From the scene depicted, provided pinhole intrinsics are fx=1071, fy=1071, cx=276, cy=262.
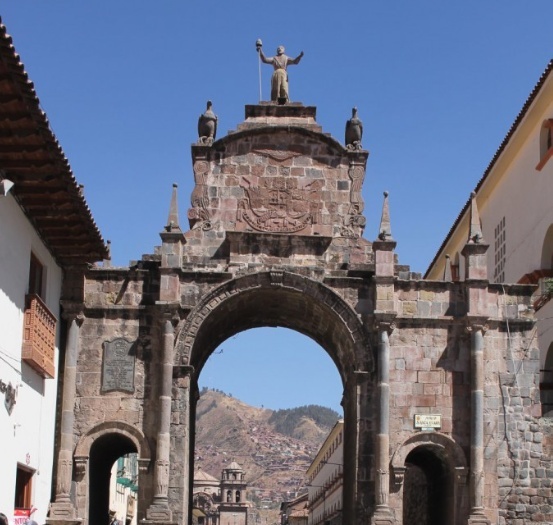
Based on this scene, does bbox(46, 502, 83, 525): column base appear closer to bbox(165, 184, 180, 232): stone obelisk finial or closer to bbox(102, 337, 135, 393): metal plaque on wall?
bbox(102, 337, 135, 393): metal plaque on wall

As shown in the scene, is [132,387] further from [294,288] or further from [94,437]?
[294,288]

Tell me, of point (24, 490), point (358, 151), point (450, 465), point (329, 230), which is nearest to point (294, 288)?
point (329, 230)

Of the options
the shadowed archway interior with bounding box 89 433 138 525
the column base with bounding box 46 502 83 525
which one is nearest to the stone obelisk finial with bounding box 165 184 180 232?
the shadowed archway interior with bounding box 89 433 138 525

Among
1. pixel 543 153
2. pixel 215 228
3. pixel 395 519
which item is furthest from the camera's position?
Answer: pixel 543 153

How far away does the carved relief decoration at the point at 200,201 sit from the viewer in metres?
29.2

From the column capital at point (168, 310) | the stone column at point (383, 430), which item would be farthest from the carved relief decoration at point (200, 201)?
the stone column at point (383, 430)

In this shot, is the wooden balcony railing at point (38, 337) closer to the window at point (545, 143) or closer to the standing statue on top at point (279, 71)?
the standing statue on top at point (279, 71)

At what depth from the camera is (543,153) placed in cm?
3228

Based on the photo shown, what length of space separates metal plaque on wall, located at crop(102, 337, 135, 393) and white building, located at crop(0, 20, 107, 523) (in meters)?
1.35

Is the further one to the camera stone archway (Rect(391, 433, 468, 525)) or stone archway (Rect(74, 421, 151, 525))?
stone archway (Rect(391, 433, 468, 525))

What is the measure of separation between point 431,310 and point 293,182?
518 cm

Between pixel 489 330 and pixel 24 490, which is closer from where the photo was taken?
pixel 24 490

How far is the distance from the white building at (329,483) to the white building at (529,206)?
48.9ft

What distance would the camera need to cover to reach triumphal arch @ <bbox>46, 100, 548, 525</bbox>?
27.4m
